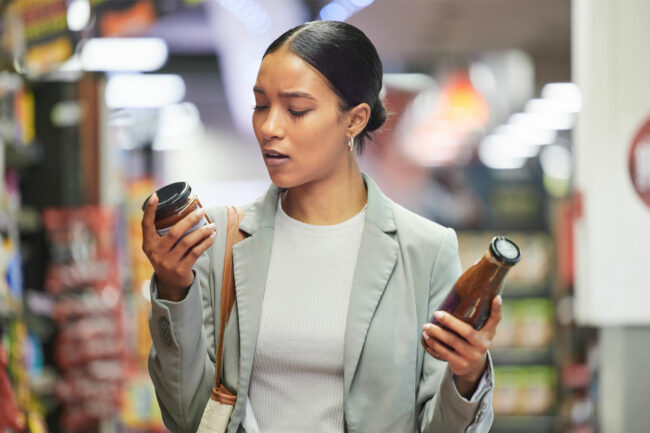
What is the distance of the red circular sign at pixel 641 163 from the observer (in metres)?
3.49

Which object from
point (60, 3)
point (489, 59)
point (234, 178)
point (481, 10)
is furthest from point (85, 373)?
point (234, 178)

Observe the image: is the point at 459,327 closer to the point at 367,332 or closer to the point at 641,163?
the point at 367,332

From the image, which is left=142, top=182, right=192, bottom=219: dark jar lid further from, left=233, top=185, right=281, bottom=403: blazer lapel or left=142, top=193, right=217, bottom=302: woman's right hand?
left=233, top=185, right=281, bottom=403: blazer lapel

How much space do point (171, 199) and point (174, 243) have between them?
0.09 meters

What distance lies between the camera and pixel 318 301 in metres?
1.97

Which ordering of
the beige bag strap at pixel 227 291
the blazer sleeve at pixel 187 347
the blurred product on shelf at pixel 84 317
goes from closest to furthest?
1. the blazer sleeve at pixel 187 347
2. the beige bag strap at pixel 227 291
3. the blurred product on shelf at pixel 84 317

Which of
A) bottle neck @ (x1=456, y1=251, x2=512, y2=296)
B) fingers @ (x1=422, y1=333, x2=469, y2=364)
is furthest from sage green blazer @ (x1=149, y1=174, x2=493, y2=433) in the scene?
bottle neck @ (x1=456, y1=251, x2=512, y2=296)

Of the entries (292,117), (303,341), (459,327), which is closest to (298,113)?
(292,117)

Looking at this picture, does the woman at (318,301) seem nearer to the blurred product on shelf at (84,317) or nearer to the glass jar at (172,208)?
the glass jar at (172,208)

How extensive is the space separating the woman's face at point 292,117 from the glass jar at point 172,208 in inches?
9.5

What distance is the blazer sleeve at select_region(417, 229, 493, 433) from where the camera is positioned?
5.84 feet

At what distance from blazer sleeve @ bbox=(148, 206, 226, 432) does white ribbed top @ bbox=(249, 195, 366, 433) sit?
Result: 128 mm

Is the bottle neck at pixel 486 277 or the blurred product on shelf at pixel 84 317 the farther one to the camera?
the blurred product on shelf at pixel 84 317

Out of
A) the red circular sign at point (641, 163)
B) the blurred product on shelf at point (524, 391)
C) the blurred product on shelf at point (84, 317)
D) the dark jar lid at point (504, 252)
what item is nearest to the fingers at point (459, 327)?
the dark jar lid at point (504, 252)
